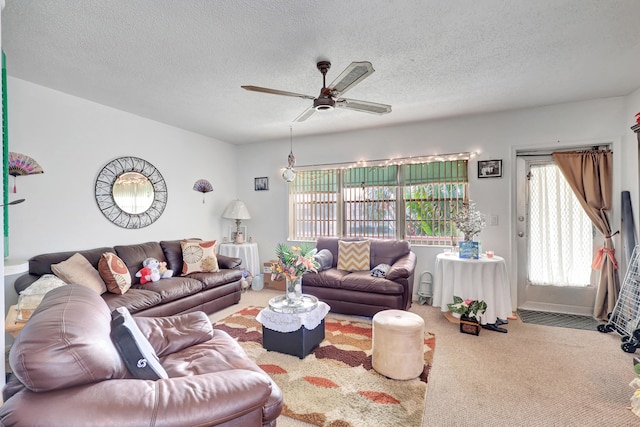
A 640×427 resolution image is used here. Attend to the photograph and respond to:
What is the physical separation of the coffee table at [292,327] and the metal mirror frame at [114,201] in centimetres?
243

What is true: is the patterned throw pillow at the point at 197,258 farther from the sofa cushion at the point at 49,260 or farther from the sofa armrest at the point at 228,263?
the sofa cushion at the point at 49,260

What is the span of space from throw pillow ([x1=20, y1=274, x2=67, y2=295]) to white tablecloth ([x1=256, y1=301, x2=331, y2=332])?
1724 mm

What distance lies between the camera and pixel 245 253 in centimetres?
500

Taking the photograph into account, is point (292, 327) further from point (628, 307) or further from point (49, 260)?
point (628, 307)

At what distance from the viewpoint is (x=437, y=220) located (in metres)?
4.36

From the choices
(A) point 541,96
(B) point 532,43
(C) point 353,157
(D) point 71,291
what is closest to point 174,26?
(D) point 71,291

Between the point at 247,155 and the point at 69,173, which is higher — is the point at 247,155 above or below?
above

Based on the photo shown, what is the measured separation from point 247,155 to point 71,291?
446cm

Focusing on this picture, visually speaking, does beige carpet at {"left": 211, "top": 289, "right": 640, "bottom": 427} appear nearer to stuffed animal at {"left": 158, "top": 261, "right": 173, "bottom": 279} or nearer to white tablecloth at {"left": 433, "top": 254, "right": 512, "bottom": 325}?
white tablecloth at {"left": 433, "top": 254, "right": 512, "bottom": 325}

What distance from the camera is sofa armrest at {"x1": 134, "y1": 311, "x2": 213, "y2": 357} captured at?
187 centimetres

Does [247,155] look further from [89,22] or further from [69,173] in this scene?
[89,22]

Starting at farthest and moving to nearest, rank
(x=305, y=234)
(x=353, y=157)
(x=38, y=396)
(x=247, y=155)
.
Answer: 1. (x=247, y=155)
2. (x=305, y=234)
3. (x=353, y=157)
4. (x=38, y=396)

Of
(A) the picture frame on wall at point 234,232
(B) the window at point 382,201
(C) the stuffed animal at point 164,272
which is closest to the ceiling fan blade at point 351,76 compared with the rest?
(B) the window at point 382,201

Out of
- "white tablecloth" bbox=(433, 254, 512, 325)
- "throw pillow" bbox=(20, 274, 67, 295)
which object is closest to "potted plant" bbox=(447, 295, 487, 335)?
"white tablecloth" bbox=(433, 254, 512, 325)
